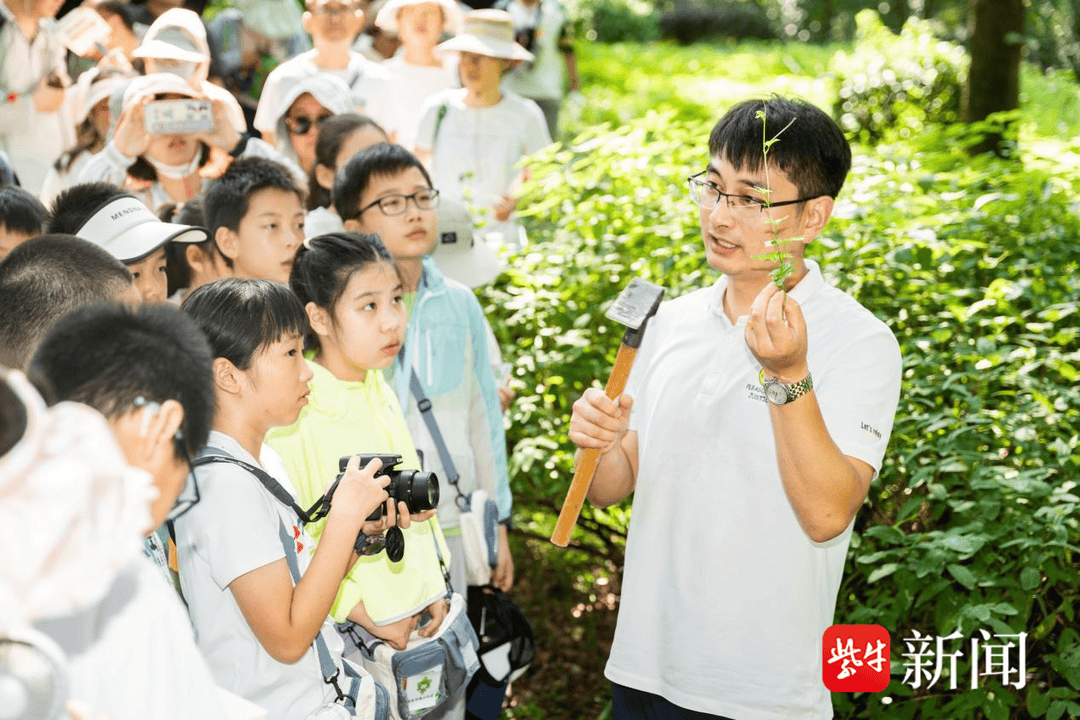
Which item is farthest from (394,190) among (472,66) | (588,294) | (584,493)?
(472,66)

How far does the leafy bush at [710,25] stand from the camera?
27781 millimetres

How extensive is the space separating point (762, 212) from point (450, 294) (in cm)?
147

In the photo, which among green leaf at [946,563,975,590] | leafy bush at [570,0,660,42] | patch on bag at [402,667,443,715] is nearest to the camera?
patch on bag at [402,667,443,715]

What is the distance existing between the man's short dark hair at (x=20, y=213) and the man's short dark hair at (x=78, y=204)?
11cm

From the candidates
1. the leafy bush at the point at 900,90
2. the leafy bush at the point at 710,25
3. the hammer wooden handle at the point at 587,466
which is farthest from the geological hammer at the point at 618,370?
the leafy bush at the point at 710,25

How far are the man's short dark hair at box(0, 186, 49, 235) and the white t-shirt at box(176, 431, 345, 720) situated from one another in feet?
5.48

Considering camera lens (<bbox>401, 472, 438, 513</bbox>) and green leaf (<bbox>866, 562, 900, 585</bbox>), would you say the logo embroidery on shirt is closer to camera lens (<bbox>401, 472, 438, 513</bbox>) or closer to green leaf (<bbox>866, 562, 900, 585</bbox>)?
camera lens (<bbox>401, 472, 438, 513</bbox>)

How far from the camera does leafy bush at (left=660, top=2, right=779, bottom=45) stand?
2778 cm

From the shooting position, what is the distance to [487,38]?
634 cm

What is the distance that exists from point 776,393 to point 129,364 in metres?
1.32

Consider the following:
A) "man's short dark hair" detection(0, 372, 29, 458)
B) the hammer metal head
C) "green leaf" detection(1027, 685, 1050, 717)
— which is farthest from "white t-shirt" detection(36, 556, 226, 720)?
"green leaf" detection(1027, 685, 1050, 717)

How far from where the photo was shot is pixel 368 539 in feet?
8.86

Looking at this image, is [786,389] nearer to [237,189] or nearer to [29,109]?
[237,189]

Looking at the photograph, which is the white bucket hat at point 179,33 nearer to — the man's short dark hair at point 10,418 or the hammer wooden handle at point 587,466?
the hammer wooden handle at point 587,466
